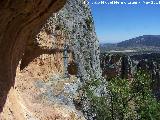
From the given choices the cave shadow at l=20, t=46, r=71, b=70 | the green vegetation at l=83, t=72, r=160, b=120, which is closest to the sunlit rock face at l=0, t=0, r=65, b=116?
the cave shadow at l=20, t=46, r=71, b=70

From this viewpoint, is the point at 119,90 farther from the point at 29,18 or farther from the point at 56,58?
the point at 29,18

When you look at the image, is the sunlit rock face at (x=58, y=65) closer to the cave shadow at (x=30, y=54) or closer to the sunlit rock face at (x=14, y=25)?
the cave shadow at (x=30, y=54)

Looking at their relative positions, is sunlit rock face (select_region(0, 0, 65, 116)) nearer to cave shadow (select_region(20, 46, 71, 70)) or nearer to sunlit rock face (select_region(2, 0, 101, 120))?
sunlit rock face (select_region(2, 0, 101, 120))

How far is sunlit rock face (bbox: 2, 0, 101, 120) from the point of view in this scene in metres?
25.6

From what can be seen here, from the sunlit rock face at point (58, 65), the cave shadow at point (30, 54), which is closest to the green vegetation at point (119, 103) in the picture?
the sunlit rock face at point (58, 65)

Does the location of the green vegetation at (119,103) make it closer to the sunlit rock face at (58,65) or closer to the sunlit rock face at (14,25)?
the sunlit rock face at (58,65)

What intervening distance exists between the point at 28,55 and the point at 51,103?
367 centimetres

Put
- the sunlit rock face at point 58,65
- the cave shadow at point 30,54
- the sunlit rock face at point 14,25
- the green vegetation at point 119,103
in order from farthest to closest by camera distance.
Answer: the green vegetation at point 119,103 → the cave shadow at point 30,54 → the sunlit rock face at point 58,65 → the sunlit rock face at point 14,25

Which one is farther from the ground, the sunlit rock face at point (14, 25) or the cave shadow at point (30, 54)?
the sunlit rock face at point (14, 25)

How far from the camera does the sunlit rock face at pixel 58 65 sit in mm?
25594

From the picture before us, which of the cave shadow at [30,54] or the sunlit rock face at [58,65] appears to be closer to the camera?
the sunlit rock face at [58,65]

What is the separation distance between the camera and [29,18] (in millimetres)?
15727

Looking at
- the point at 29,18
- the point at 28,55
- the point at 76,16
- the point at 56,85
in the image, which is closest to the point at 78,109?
the point at 56,85

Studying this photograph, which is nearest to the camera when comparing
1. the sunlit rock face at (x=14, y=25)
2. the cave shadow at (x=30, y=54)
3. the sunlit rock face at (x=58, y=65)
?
the sunlit rock face at (x=14, y=25)
